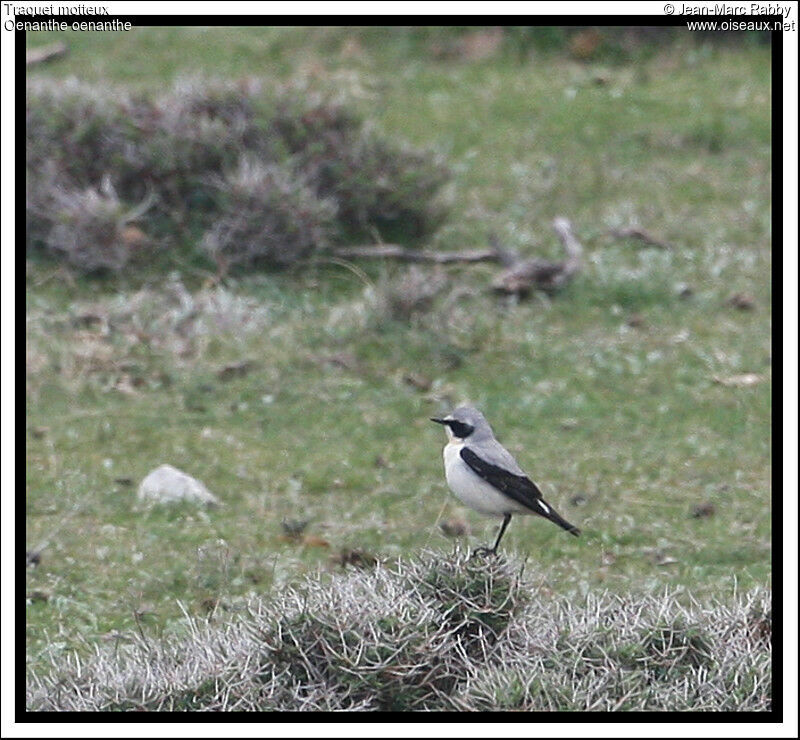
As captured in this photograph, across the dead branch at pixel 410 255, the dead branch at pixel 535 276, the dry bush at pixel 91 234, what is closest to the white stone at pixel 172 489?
the dry bush at pixel 91 234

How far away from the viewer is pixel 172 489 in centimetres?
855

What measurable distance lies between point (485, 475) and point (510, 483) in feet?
0.31

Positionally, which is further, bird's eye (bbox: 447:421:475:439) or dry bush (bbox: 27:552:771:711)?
bird's eye (bbox: 447:421:475:439)

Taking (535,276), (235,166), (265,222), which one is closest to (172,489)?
(265,222)

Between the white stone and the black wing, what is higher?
the black wing

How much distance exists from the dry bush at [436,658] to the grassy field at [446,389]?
0.38 m

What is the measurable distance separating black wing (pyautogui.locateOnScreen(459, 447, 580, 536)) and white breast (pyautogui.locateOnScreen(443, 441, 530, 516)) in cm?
2

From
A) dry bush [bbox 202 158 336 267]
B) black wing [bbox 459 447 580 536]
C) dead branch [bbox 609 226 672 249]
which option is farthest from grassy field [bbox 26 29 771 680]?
black wing [bbox 459 447 580 536]

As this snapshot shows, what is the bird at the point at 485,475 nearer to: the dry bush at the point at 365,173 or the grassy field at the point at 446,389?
the grassy field at the point at 446,389

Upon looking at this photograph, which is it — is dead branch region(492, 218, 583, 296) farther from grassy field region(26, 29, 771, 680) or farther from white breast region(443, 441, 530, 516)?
white breast region(443, 441, 530, 516)

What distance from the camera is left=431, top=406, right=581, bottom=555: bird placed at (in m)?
5.76

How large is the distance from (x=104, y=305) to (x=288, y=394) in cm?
170

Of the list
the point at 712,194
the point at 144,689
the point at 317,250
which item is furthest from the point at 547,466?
the point at 712,194

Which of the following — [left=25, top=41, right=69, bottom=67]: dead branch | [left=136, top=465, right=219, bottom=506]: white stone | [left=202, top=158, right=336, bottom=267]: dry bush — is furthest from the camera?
[left=25, top=41, right=69, bottom=67]: dead branch
